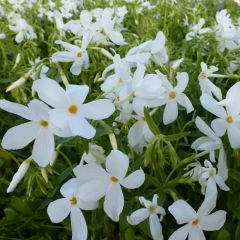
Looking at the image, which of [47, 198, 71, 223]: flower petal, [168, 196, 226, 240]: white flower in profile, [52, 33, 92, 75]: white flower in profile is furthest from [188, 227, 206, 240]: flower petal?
[52, 33, 92, 75]: white flower in profile

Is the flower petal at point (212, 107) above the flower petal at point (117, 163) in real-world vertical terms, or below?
above

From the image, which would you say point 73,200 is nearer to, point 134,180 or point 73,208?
point 73,208

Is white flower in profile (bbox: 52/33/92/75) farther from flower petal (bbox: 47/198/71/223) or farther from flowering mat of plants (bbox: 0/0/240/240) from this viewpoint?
flower petal (bbox: 47/198/71/223)

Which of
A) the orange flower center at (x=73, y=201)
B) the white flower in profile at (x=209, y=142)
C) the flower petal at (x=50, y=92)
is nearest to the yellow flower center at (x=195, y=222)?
the white flower in profile at (x=209, y=142)

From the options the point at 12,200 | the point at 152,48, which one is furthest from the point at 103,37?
the point at 12,200

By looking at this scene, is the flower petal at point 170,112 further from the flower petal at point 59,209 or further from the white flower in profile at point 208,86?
the flower petal at point 59,209

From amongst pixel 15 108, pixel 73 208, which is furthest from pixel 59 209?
pixel 15 108

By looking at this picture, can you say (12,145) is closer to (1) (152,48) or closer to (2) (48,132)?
(2) (48,132)
